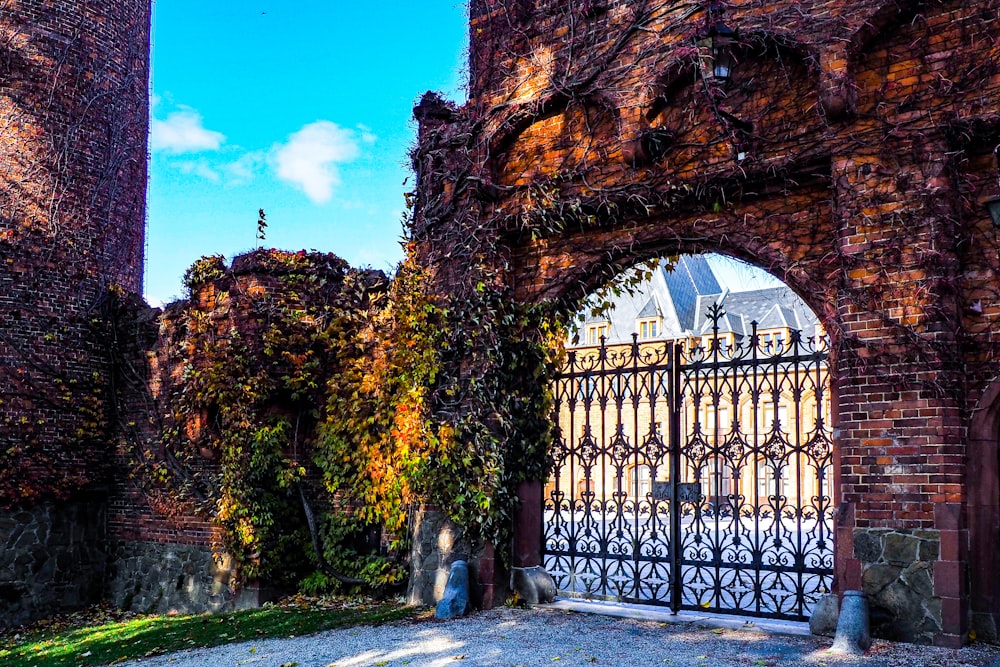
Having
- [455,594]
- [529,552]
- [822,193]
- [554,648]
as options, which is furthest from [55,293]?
[822,193]

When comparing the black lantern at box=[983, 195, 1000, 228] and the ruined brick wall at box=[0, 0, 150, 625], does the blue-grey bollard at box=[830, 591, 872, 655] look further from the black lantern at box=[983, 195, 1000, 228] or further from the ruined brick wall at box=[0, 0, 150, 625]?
the ruined brick wall at box=[0, 0, 150, 625]

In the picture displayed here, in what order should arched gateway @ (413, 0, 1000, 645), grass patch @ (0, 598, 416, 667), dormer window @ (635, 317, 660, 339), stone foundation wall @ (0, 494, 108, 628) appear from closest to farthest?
1. arched gateway @ (413, 0, 1000, 645)
2. grass patch @ (0, 598, 416, 667)
3. stone foundation wall @ (0, 494, 108, 628)
4. dormer window @ (635, 317, 660, 339)

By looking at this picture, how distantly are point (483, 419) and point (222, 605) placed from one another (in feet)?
14.8

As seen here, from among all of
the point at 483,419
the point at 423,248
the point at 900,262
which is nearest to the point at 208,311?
the point at 423,248

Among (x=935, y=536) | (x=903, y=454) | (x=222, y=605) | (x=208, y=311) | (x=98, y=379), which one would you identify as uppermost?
(x=208, y=311)

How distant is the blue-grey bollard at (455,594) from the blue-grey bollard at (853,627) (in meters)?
3.47

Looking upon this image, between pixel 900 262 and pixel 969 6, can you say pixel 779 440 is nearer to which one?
pixel 900 262

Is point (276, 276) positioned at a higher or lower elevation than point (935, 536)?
higher

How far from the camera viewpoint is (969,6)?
7109 millimetres

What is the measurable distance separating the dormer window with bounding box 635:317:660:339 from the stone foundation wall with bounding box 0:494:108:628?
24.2 metres

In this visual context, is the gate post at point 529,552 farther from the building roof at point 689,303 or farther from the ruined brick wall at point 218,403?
the building roof at point 689,303

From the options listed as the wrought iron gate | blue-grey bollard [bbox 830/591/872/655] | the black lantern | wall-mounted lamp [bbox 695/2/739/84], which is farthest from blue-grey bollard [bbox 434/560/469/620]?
the black lantern

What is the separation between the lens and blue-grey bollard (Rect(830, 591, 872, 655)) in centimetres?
663

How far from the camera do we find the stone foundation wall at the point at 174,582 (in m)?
Answer: 11.2
